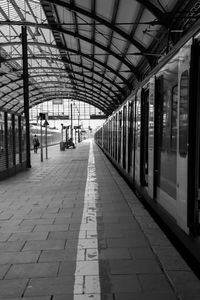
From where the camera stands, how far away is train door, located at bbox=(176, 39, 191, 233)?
4.95 metres

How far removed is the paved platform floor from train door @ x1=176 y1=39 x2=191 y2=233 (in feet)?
1.82

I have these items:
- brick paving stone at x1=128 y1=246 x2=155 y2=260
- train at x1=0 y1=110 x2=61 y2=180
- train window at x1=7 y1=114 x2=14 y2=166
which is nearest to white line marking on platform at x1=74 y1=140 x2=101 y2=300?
brick paving stone at x1=128 y1=246 x2=155 y2=260

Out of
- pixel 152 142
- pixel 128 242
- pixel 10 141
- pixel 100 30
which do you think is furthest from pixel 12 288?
pixel 100 30

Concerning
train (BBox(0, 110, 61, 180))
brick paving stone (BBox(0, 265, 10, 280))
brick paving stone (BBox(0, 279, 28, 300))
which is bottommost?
brick paving stone (BBox(0, 265, 10, 280))

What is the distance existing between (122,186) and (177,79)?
669 centimetres

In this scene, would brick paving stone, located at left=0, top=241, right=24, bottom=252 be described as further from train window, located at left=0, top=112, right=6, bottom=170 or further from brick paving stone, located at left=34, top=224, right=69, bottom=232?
train window, located at left=0, top=112, right=6, bottom=170

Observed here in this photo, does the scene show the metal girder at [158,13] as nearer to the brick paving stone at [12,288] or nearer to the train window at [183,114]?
the train window at [183,114]

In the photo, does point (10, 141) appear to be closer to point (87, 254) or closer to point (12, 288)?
point (87, 254)

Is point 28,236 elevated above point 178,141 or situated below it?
below

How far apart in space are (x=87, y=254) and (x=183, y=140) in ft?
6.04

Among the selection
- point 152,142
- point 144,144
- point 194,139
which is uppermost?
point 194,139

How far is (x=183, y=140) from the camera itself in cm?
511

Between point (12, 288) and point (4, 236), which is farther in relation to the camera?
point (4, 236)

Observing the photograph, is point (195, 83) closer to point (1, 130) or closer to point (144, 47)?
point (1, 130)
